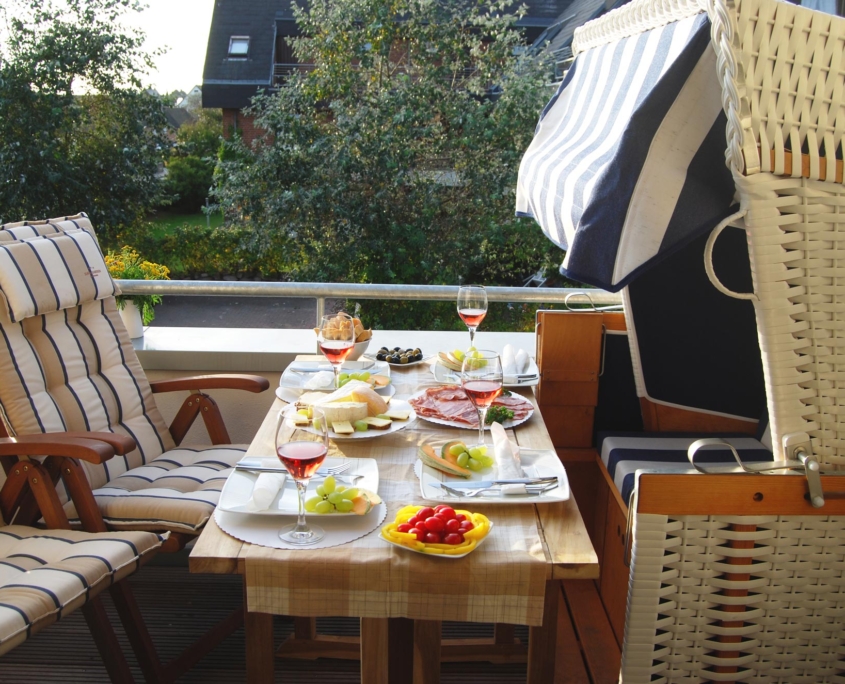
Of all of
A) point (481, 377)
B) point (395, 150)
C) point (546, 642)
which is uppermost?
point (395, 150)

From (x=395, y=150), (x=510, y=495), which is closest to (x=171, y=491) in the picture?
(x=510, y=495)

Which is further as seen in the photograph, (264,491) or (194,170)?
(194,170)

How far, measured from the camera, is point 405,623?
1.47m

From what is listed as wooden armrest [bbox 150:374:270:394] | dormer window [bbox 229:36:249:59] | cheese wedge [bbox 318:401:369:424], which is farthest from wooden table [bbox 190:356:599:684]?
dormer window [bbox 229:36:249:59]

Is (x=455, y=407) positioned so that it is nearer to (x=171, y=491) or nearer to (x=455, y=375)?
(x=455, y=375)

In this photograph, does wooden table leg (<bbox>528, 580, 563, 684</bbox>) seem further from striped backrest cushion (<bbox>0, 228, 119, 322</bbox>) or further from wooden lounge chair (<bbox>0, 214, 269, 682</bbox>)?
striped backrest cushion (<bbox>0, 228, 119, 322</bbox>)

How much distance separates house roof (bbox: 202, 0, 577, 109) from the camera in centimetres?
1338

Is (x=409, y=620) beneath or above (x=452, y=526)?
beneath

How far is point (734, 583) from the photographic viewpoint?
1504mm

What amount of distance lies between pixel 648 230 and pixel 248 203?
6.57m

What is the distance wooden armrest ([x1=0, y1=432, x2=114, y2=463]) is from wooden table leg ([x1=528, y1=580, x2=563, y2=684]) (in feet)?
3.72

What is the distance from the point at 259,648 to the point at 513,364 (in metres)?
1.16

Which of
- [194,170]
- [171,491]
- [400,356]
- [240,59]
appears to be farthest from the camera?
[240,59]

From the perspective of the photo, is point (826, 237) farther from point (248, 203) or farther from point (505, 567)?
point (248, 203)
